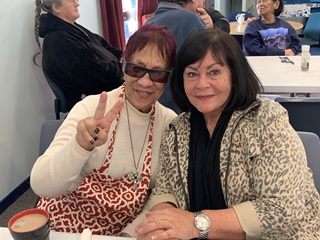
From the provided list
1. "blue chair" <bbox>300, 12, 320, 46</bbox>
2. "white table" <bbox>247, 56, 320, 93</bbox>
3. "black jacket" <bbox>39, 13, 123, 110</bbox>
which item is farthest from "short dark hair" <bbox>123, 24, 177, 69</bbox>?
"blue chair" <bbox>300, 12, 320, 46</bbox>

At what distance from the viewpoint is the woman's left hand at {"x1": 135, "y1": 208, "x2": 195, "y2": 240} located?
39.8 inches

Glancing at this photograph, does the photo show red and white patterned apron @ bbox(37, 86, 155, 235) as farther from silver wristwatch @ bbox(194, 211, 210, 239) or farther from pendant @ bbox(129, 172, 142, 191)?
silver wristwatch @ bbox(194, 211, 210, 239)

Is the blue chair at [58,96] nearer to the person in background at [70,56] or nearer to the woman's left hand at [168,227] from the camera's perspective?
the person in background at [70,56]

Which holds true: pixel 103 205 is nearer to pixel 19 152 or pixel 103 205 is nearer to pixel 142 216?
pixel 142 216

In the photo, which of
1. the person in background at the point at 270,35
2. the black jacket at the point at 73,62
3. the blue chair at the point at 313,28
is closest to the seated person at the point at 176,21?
the black jacket at the point at 73,62

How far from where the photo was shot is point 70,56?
263cm

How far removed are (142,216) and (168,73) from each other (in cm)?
53

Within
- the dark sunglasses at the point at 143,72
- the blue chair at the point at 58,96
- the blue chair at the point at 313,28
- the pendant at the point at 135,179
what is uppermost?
the dark sunglasses at the point at 143,72

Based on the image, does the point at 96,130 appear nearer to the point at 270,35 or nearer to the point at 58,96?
the point at 58,96

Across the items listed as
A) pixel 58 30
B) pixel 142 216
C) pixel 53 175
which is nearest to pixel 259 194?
pixel 142 216

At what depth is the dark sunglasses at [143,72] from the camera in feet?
4.22

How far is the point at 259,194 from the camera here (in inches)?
42.3

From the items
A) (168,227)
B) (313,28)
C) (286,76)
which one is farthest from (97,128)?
(313,28)

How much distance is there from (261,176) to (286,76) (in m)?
1.59
